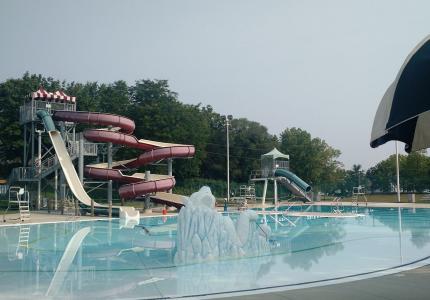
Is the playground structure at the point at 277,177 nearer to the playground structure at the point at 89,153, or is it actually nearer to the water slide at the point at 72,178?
the playground structure at the point at 89,153

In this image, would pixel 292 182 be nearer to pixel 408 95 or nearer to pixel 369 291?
pixel 369 291

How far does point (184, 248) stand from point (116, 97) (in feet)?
128

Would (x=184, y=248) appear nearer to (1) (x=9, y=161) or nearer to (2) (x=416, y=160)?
(1) (x=9, y=161)

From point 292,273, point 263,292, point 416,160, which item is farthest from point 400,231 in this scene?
point 416,160

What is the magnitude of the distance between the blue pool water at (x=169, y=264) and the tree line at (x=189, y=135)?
25.3 meters

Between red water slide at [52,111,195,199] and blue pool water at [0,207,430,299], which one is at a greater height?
red water slide at [52,111,195,199]

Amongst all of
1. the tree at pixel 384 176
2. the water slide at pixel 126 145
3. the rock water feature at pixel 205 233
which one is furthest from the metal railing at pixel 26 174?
the tree at pixel 384 176

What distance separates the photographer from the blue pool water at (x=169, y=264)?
7.66 meters

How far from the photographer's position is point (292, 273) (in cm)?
891

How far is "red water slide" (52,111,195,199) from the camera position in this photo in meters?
26.5

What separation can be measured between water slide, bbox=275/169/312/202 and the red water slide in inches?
354

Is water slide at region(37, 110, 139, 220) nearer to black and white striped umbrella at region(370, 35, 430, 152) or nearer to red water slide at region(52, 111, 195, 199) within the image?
red water slide at region(52, 111, 195, 199)

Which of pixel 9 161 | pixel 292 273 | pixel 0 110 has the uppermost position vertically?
pixel 0 110

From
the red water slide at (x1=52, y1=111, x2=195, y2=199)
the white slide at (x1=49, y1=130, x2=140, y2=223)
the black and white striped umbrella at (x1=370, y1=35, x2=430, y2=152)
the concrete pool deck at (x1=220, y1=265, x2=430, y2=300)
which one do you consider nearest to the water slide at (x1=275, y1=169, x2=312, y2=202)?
the red water slide at (x1=52, y1=111, x2=195, y2=199)
